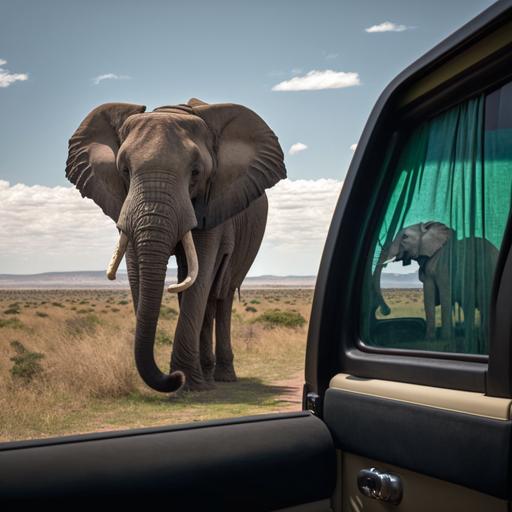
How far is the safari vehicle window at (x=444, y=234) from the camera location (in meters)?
1.78

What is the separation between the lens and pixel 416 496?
68.9 inches

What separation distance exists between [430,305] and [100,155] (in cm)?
1072

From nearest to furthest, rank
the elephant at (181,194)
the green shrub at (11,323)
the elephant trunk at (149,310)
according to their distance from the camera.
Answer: the elephant trunk at (149,310)
the elephant at (181,194)
the green shrub at (11,323)

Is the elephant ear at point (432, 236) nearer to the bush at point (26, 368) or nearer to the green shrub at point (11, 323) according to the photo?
the bush at point (26, 368)

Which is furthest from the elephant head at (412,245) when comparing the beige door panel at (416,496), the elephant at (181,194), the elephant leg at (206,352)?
the elephant leg at (206,352)

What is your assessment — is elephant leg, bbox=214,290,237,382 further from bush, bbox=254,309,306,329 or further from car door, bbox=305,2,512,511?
car door, bbox=305,2,512,511

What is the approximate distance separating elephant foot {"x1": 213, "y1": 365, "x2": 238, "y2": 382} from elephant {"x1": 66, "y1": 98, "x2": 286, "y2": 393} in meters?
0.02

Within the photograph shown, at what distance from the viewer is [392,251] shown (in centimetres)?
206

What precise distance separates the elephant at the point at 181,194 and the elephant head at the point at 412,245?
24.1ft

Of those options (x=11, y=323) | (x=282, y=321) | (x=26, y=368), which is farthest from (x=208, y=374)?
(x=11, y=323)

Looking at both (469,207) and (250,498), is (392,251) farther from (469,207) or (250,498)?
(250,498)

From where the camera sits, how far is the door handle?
180 cm

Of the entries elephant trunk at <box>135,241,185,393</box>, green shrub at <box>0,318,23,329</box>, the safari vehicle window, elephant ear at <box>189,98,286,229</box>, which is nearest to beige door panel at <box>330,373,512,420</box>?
the safari vehicle window

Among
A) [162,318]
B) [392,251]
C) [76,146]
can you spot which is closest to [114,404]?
[76,146]
